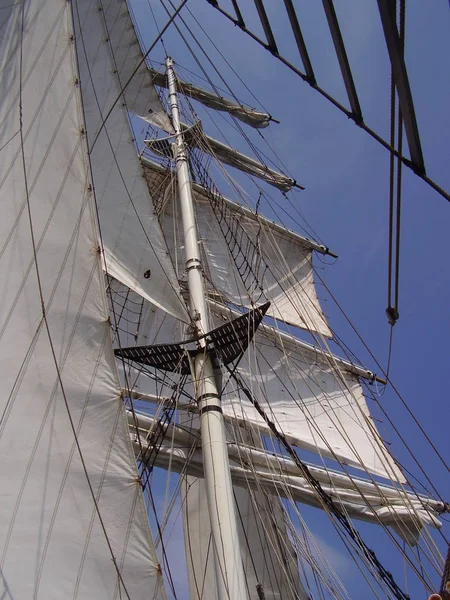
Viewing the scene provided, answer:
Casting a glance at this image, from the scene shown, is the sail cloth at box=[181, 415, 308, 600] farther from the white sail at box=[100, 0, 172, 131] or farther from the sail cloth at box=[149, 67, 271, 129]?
the sail cloth at box=[149, 67, 271, 129]

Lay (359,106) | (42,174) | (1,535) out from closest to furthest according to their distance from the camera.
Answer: (359,106) < (1,535) < (42,174)

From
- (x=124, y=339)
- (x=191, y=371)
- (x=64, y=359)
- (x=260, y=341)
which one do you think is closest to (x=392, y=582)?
(x=191, y=371)

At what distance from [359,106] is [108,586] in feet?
8.93

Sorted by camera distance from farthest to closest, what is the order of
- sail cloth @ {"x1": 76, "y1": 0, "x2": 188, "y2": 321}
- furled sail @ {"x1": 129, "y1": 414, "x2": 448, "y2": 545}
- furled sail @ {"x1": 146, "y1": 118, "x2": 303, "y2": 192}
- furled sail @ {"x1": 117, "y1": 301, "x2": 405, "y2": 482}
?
furled sail @ {"x1": 146, "y1": 118, "x2": 303, "y2": 192} → furled sail @ {"x1": 117, "y1": 301, "x2": 405, "y2": 482} → furled sail @ {"x1": 129, "y1": 414, "x2": 448, "y2": 545} → sail cloth @ {"x1": 76, "y1": 0, "x2": 188, "y2": 321}

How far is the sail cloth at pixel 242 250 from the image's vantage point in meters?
12.7

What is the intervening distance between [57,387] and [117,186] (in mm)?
3258

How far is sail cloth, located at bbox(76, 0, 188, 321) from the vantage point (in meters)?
5.61

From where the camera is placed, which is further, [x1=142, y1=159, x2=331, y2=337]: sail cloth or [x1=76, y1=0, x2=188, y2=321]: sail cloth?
[x1=142, y1=159, x2=331, y2=337]: sail cloth

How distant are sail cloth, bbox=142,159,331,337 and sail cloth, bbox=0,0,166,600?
6.72 metres

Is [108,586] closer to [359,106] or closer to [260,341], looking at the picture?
[359,106]

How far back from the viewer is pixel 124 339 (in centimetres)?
1025

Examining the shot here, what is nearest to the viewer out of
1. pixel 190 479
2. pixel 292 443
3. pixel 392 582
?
pixel 392 582

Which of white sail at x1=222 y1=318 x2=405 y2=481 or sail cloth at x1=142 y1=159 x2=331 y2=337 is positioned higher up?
sail cloth at x1=142 y1=159 x2=331 y2=337

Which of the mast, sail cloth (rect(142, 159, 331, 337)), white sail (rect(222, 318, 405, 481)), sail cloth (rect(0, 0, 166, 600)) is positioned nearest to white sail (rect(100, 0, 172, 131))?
sail cloth (rect(142, 159, 331, 337))
